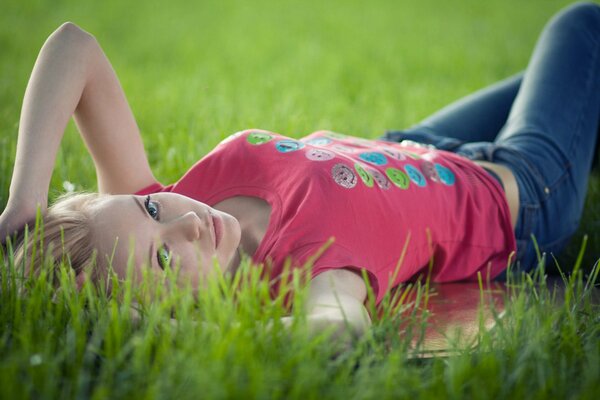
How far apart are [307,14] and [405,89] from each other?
4302mm

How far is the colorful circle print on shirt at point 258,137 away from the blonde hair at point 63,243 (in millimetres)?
559

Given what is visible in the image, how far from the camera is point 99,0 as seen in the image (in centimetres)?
1023

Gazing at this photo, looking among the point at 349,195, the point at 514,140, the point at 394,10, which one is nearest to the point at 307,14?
the point at 394,10

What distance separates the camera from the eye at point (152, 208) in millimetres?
1767

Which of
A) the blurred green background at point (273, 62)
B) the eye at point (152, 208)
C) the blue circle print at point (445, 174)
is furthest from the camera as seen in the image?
the blurred green background at point (273, 62)

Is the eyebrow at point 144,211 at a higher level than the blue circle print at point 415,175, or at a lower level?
higher

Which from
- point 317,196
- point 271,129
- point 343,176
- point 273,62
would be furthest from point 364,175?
point 273,62

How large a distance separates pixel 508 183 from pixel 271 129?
4.66 ft

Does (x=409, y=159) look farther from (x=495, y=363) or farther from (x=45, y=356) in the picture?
(x=45, y=356)

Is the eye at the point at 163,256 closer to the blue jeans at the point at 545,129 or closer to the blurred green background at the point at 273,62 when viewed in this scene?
the blurred green background at the point at 273,62

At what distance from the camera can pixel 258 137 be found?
7.04ft

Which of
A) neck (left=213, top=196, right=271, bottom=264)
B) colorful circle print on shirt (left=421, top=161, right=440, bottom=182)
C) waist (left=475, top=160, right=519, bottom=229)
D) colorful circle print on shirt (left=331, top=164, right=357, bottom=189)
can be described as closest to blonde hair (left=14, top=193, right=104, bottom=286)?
neck (left=213, top=196, right=271, bottom=264)

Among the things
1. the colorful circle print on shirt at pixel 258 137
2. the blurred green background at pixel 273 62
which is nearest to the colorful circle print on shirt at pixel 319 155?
the colorful circle print on shirt at pixel 258 137

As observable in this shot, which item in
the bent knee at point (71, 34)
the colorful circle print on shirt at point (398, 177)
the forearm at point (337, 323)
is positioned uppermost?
the bent knee at point (71, 34)
